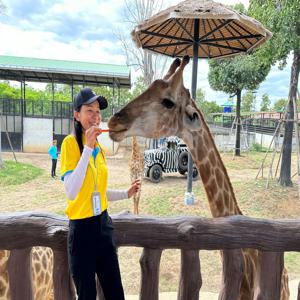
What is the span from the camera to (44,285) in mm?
2801

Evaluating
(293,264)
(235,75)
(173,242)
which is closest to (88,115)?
(173,242)

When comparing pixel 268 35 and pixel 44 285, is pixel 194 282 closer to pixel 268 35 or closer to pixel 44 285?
pixel 44 285

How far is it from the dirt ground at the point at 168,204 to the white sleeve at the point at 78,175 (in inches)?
118

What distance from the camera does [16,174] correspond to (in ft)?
40.4

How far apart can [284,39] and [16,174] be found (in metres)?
9.96

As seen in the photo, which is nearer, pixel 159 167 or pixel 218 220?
pixel 218 220

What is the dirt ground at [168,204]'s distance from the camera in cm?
507

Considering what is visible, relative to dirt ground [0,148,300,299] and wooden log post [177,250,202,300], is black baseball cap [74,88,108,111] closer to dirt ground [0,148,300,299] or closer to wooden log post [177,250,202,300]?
wooden log post [177,250,202,300]

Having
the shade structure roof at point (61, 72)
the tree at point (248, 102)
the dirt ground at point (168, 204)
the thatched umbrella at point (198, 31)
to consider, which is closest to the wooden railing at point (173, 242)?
the dirt ground at point (168, 204)

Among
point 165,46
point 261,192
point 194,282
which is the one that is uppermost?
point 165,46

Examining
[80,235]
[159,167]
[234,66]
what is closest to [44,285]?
[80,235]

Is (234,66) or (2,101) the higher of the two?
(234,66)

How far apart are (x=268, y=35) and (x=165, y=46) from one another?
1.86m

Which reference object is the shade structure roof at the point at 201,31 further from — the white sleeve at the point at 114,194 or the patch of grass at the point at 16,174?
the patch of grass at the point at 16,174
